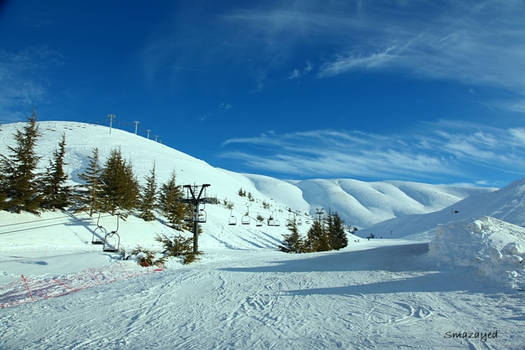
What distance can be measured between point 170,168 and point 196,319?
2594 inches

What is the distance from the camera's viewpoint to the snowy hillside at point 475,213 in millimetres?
91875

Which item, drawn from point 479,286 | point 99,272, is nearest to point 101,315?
point 99,272

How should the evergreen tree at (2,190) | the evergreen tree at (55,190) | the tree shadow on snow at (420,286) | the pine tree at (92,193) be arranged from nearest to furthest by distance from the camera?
1. the tree shadow on snow at (420,286)
2. the evergreen tree at (2,190)
3. the evergreen tree at (55,190)
4. the pine tree at (92,193)

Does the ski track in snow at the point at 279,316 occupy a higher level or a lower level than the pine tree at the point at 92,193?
lower

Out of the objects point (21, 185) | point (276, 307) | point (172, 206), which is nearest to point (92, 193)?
point (21, 185)

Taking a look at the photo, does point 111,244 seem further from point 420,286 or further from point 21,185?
point 420,286

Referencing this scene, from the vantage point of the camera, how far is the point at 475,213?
4144 inches

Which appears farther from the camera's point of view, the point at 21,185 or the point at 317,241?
the point at 317,241

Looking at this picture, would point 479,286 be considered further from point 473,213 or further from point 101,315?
point 473,213

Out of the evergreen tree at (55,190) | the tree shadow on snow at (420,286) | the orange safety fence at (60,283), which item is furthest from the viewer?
the evergreen tree at (55,190)

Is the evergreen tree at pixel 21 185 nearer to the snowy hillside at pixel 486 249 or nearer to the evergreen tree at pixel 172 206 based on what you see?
the evergreen tree at pixel 172 206

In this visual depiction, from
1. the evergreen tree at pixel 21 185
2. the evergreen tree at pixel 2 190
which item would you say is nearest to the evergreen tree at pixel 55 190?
the evergreen tree at pixel 21 185

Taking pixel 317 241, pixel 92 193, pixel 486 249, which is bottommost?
pixel 317 241

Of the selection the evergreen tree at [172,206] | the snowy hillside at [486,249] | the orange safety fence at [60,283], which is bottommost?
the orange safety fence at [60,283]
